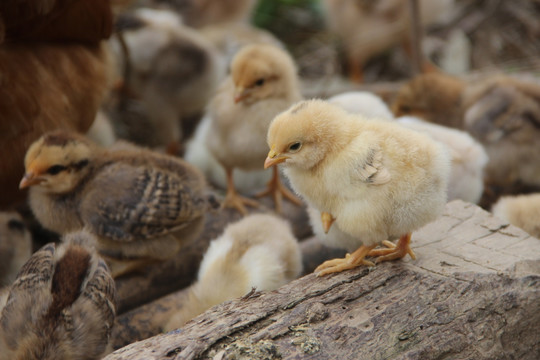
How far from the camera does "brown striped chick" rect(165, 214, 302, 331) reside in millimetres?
1815

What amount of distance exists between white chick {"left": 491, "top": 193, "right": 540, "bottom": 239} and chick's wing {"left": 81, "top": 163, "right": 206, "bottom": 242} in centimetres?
108

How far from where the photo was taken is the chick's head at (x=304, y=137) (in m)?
1.47

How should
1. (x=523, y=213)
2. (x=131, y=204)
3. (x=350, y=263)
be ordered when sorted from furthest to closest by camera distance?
(x=523, y=213) < (x=131, y=204) < (x=350, y=263)

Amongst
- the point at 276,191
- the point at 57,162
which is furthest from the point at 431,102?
the point at 57,162

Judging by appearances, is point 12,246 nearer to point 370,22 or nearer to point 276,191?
point 276,191

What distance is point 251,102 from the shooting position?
234 cm

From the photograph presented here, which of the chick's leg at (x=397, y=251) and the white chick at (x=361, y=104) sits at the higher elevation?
the white chick at (x=361, y=104)

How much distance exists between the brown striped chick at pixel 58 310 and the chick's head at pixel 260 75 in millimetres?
943

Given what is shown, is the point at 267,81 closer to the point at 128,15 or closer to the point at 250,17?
the point at 128,15

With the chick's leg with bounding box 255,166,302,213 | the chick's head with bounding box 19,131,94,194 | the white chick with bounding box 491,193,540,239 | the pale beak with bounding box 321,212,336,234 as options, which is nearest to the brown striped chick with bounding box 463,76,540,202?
the white chick with bounding box 491,193,540,239

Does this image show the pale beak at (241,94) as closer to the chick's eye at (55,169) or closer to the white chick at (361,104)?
the white chick at (361,104)

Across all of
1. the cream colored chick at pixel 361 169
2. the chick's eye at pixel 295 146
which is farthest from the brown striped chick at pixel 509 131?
the chick's eye at pixel 295 146

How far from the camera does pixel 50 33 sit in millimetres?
2244

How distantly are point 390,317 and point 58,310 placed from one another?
0.78 m
